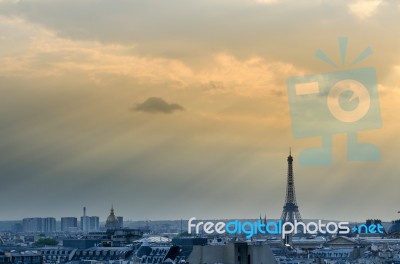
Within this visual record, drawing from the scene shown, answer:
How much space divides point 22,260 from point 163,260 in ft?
38.5

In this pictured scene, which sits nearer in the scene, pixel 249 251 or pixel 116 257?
pixel 249 251

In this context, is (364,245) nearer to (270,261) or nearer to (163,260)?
(163,260)

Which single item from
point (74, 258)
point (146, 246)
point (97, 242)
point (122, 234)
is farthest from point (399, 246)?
point (146, 246)

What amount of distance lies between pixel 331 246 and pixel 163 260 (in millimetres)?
98124

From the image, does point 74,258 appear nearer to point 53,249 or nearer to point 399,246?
point 53,249

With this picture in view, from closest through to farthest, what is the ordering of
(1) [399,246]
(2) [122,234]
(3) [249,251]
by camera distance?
(3) [249,251], (2) [122,234], (1) [399,246]

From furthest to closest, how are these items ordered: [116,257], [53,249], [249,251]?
[53,249] < [116,257] < [249,251]

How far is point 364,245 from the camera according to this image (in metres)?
186

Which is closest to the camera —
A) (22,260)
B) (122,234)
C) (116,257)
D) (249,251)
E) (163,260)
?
(249,251)

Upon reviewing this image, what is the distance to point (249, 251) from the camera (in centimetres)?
6719

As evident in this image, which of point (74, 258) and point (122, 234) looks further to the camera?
point (122, 234)

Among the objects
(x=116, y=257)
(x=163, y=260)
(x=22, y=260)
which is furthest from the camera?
(x=116, y=257)

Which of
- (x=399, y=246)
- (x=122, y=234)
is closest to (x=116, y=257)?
(x=122, y=234)

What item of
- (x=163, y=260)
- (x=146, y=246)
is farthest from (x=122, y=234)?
(x=163, y=260)
